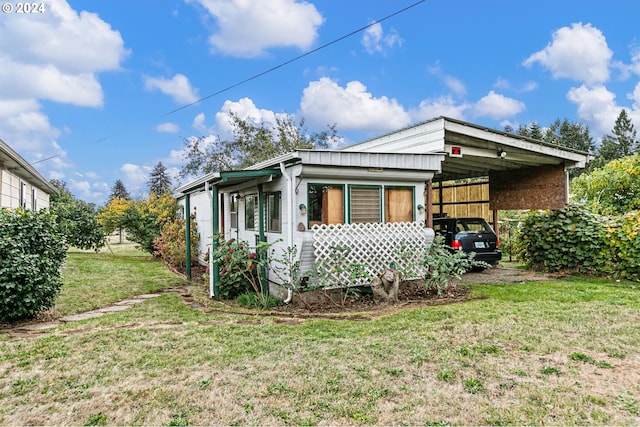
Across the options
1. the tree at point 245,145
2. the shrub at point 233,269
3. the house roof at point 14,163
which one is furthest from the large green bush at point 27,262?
the tree at point 245,145

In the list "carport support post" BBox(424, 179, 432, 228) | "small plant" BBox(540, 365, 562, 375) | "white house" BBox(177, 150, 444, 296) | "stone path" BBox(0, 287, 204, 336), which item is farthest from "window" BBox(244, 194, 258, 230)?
"small plant" BBox(540, 365, 562, 375)

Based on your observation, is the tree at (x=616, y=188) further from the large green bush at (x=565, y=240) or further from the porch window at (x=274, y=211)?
the porch window at (x=274, y=211)

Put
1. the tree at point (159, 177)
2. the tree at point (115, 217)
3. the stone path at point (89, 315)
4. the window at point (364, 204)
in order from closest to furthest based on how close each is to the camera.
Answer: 1. the stone path at point (89, 315)
2. the window at point (364, 204)
3. the tree at point (115, 217)
4. the tree at point (159, 177)

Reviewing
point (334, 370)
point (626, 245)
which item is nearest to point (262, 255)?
point (334, 370)

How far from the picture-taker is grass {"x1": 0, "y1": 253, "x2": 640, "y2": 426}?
2.82 m

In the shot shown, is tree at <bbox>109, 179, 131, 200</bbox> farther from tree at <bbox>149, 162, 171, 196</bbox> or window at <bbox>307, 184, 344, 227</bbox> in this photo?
window at <bbox>307, 184, 344, 227</bbox>

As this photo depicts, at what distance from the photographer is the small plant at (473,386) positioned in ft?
10.4

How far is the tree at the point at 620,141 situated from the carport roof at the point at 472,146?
4567cm

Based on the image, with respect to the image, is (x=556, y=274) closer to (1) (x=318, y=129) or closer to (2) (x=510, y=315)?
(2) (x=510, y=315)

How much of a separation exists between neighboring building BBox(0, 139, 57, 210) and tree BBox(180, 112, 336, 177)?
13.9 meters

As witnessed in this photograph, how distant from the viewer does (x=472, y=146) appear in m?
8.66

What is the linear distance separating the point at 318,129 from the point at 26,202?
20.3 meters

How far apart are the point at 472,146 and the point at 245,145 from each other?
20322mm

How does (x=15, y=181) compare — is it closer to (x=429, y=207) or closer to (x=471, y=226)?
(x=429, y=207)
